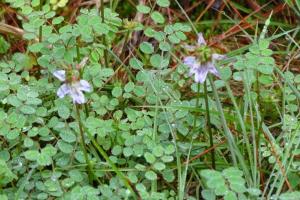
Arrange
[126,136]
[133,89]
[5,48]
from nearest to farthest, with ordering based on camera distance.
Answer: [126,136]
[133,89]
[5,48]

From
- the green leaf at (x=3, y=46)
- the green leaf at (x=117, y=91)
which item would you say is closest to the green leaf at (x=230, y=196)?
the green leaf at (x=117, y=91)

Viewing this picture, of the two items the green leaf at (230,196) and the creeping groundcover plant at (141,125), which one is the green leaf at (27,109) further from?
the green leaf at (230,196)

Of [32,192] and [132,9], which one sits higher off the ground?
[132,9]

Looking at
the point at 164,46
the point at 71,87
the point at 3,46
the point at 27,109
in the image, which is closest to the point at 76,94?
the point at 71,87

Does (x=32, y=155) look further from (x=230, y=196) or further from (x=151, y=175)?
(x=230, y=196)

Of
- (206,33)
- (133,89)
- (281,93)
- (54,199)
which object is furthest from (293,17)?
(54,199)

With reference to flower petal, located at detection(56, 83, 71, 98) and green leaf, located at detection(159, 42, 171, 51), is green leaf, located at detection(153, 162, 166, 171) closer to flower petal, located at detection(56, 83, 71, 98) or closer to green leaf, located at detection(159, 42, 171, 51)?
flower petal, located at detection(56, 83, 71, 98)

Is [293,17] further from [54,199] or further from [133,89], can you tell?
[54,199]

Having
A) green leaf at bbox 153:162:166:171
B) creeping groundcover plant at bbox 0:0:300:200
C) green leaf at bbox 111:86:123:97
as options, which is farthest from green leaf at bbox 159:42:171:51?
green leaf at bbox 153:162:166:171
